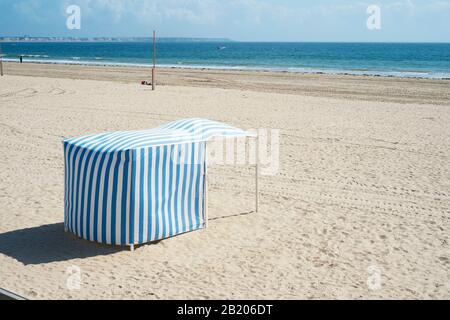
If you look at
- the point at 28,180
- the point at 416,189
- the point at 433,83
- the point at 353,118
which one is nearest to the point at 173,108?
the point at 353,118

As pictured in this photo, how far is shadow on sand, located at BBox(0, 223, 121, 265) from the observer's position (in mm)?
5391

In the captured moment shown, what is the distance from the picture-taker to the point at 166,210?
566 centimetres

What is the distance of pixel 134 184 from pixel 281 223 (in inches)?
79.6

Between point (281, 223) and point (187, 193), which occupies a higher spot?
point (187, 193)

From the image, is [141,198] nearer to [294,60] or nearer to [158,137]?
[158,137]

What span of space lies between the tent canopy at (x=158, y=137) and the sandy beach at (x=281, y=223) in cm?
108

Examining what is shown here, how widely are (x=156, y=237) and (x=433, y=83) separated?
23124 millimetres

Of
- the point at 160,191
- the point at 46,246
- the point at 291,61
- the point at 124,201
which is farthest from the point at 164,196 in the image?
the point at 291,61

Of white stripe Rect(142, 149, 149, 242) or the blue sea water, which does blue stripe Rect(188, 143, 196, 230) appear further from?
the blue sea water

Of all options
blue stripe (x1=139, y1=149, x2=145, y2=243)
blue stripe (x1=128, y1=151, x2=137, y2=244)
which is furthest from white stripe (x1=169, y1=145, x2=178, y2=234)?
blue stripe (x1=128, y1=151, x2=137, y2=244)

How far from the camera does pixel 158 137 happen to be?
5.67 metres

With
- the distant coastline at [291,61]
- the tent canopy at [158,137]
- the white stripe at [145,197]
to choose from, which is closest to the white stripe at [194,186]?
the tent canopy at [158,137]

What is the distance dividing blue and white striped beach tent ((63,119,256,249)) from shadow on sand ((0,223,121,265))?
0.12 metres

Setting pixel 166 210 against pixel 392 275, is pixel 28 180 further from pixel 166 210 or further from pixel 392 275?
pixel 392 275
